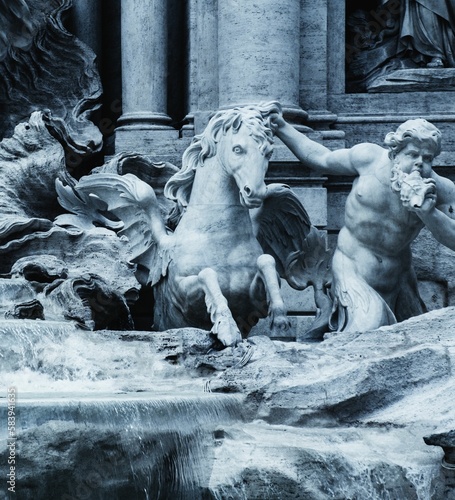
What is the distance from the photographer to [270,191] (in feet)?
37.1

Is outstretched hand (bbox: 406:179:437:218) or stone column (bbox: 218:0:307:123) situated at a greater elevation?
stone column (bbox: 218:0:307:123)

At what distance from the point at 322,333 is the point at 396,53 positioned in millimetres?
4123

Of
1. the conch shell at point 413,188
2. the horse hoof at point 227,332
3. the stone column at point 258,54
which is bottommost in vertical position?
the horse hoof at point 227,332

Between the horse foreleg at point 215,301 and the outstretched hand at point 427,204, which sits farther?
the outstretched hand at point 427,204

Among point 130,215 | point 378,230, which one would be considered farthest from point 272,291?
point 130,215

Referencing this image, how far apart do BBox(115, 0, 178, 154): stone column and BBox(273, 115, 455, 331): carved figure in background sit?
9.13 feet

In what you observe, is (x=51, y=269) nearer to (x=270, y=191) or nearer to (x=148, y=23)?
(x=270, y=191)

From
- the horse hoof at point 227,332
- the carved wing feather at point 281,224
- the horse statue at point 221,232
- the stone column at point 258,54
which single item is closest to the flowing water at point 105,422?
the horse hoof at point 227,332

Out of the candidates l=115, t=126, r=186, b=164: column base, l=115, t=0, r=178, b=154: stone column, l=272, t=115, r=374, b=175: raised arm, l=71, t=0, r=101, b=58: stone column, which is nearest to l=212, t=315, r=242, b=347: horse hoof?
l=272, t=115, r=374, b=175: raised arm

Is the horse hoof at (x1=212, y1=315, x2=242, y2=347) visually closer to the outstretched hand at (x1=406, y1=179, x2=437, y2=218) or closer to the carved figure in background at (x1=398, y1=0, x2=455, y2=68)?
the outstretched hand at (x1=406, y1=179, x2=437, y2=218)

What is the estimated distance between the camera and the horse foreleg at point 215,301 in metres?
9.77

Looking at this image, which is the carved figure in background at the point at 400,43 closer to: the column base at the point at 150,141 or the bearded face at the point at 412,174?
the column base at the point at 150,141

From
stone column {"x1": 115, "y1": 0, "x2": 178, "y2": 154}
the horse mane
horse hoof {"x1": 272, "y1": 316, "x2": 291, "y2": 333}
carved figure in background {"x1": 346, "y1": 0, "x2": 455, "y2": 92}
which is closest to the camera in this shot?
horse hoof {"x1": 272, "y1": 316, "x2": 291, "y2": 333}

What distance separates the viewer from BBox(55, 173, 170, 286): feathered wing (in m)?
11.4
